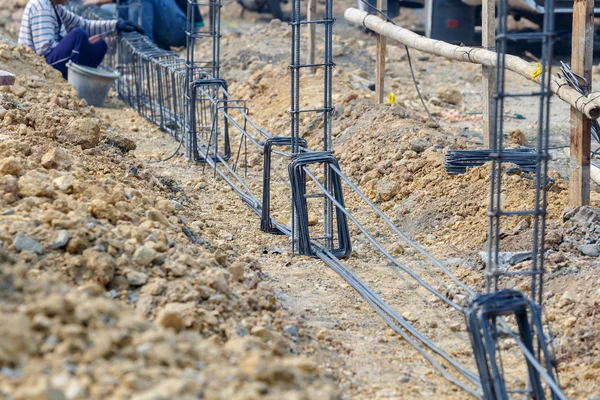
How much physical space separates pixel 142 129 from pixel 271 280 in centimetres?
529

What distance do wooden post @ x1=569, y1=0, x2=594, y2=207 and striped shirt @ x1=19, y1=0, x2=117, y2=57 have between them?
6.84m

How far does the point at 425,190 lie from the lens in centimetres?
746

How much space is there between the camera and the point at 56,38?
37.9ft

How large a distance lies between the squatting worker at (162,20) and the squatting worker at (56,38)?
319 centimetres

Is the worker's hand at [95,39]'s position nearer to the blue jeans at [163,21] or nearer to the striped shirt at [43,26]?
the striped shirt at [43,26]

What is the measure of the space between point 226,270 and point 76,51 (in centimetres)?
690

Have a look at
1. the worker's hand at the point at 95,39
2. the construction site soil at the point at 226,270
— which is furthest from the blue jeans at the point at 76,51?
the construction site soil at the point at 226,270

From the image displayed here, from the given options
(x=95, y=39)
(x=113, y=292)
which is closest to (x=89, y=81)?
(x=95, y=39)

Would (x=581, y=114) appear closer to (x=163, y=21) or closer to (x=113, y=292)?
(x=113, y=292)

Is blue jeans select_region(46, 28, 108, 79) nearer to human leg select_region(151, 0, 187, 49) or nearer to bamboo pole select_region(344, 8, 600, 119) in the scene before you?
bamboo pole select_region(344, 8, 600, 119)

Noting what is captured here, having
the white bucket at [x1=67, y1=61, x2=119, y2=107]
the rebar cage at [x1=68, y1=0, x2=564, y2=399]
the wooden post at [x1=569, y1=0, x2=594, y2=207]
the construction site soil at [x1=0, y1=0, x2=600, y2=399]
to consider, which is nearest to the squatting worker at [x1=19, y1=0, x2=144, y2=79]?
the white bucket at [x1=67, y1=61, x2=119, y2=107]

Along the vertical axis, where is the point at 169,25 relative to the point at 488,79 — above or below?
above

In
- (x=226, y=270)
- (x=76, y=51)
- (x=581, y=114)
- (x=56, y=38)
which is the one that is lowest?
(x=226, y=270)

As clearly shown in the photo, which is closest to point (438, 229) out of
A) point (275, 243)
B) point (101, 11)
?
point (275, 243)
